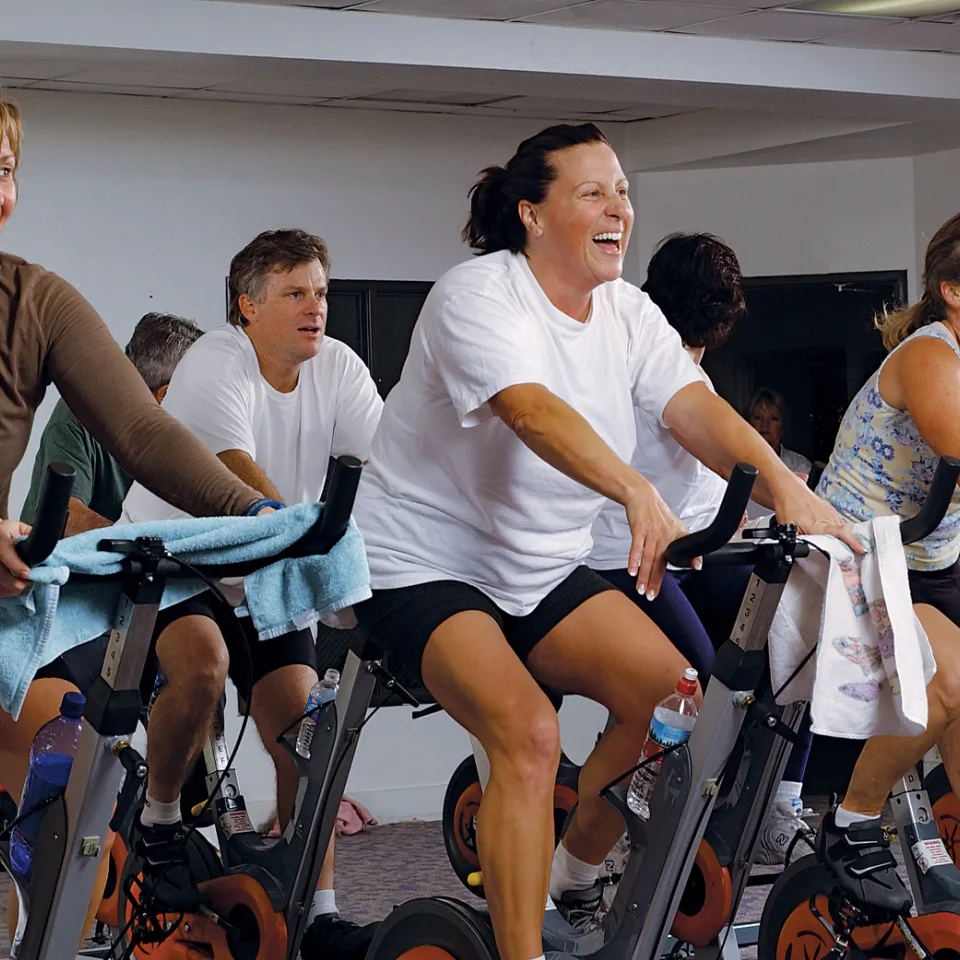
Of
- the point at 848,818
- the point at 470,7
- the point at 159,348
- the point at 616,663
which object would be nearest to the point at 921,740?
the point at 848,818

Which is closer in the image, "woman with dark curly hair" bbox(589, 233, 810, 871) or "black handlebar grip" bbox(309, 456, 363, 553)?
"black handlebar grip" bbox(309, 456, 363, 553)

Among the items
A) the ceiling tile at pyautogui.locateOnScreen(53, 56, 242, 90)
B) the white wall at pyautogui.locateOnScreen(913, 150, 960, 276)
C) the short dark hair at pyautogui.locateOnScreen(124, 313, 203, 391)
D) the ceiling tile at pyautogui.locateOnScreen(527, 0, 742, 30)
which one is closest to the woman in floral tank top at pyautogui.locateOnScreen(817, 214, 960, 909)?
the short dark hair at pyautogui.locateOnScreen(124, 313, 203, 391)

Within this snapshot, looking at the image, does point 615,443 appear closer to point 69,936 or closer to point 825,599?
point 825,599

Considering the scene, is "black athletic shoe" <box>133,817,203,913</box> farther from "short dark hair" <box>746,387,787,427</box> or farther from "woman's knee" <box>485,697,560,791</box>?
"short dark hair" <box>746,387,787,427</box>

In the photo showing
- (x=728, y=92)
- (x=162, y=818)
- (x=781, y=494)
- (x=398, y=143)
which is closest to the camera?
(x=781, y=494)

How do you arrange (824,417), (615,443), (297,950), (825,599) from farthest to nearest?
1. (824,417)
2. (297,950)
3. (615,443)
4. (825,599)

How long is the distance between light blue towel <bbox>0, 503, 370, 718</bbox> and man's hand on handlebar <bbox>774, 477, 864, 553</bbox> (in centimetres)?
82

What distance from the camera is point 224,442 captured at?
351cm

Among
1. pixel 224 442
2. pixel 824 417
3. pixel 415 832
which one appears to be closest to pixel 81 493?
pixel 224 442

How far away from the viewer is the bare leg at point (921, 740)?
2848mm

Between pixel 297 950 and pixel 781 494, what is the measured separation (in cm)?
130

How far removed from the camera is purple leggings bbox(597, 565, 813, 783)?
323cm

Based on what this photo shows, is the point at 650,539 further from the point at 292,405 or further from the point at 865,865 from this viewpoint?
the point at 292,405

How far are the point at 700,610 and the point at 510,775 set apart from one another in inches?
47.2
